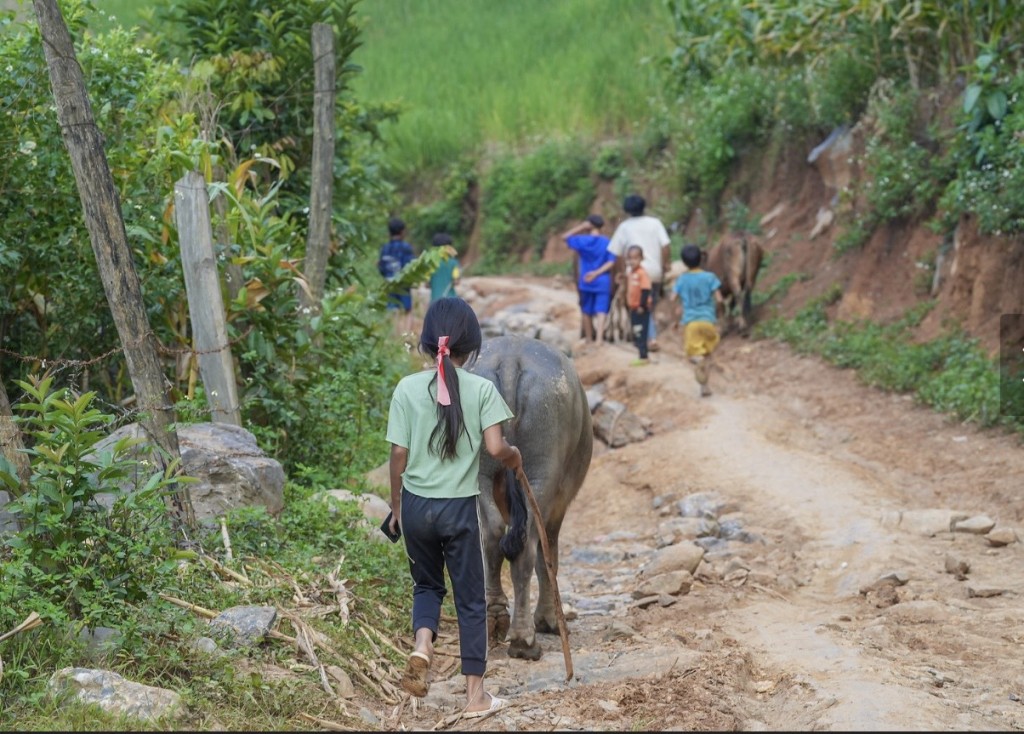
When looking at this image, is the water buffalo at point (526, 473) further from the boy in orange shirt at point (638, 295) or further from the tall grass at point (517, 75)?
the tall grass at point (517, 75)

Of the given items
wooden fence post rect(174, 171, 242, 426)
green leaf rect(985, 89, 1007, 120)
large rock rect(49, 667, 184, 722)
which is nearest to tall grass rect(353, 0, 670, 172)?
green leaf rect(985, 89, 1007, 120)

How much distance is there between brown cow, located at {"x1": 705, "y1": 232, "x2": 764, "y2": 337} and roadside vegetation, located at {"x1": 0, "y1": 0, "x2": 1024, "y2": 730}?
1.49 feet

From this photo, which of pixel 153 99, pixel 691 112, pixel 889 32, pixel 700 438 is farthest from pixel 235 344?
pixel 691 112

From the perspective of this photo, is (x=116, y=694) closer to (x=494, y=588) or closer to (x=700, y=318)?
(x=494, y=588)

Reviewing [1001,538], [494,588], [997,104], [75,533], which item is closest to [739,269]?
[997,104]

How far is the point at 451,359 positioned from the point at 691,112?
15.5m

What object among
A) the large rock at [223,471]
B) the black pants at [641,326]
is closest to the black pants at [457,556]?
the large rock at [223,471]

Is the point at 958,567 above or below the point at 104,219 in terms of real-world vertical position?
below

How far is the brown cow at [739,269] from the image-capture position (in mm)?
15000

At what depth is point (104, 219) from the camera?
5438 millimetres

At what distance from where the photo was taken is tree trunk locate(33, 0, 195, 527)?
17.5 ft

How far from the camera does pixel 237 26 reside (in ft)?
32.6

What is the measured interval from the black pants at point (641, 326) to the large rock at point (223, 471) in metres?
7.33

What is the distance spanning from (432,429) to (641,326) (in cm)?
892
